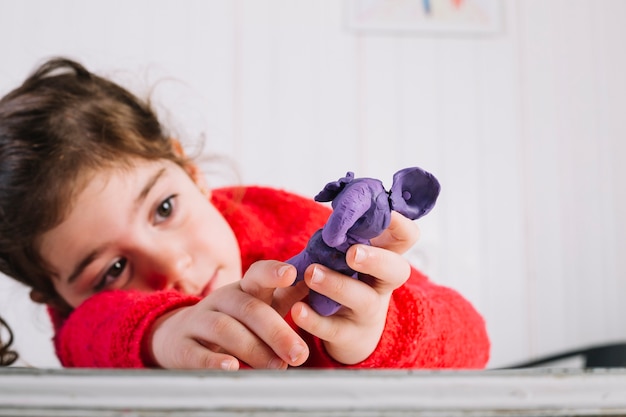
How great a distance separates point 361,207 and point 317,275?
0.04 meters

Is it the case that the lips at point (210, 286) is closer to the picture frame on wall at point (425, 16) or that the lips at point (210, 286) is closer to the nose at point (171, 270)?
the nose at point (171, 270)

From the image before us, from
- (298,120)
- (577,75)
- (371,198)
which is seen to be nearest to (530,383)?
(371,198)

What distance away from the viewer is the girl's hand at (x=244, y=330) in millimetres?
253

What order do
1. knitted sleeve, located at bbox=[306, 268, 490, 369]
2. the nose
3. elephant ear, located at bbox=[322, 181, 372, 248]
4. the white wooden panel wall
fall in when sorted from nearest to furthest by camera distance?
1. elephant ear, located at bbox=[322, 181, 372, 248]
2. knitted sleeve, located at bbox=[306, 268, 490, 369]
3. the nose
4. the white wooden panel wall

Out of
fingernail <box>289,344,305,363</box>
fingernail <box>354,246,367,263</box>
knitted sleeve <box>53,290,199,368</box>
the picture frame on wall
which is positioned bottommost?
knitted sleeve <box>53,290,199,368</box>

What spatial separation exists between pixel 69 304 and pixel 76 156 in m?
0.15

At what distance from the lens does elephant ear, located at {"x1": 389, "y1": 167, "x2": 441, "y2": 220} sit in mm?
217

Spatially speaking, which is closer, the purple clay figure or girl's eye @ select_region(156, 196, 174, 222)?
the purple clay figure

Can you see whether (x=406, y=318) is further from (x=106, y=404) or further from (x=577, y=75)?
(x=577, y=75)

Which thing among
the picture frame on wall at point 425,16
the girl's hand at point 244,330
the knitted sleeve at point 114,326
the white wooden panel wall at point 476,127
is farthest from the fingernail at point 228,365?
the picture frame on wall at point 425,16

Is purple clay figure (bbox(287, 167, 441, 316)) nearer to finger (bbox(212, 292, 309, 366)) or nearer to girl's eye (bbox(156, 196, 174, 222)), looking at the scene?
finger (bbox(212, 292, 309, 366))

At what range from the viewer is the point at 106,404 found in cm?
16

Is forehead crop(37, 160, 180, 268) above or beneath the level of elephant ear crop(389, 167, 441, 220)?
beneath

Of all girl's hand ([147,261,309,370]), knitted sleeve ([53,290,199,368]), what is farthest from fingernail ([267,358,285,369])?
knitted sleeve ([53,290,199,368])
